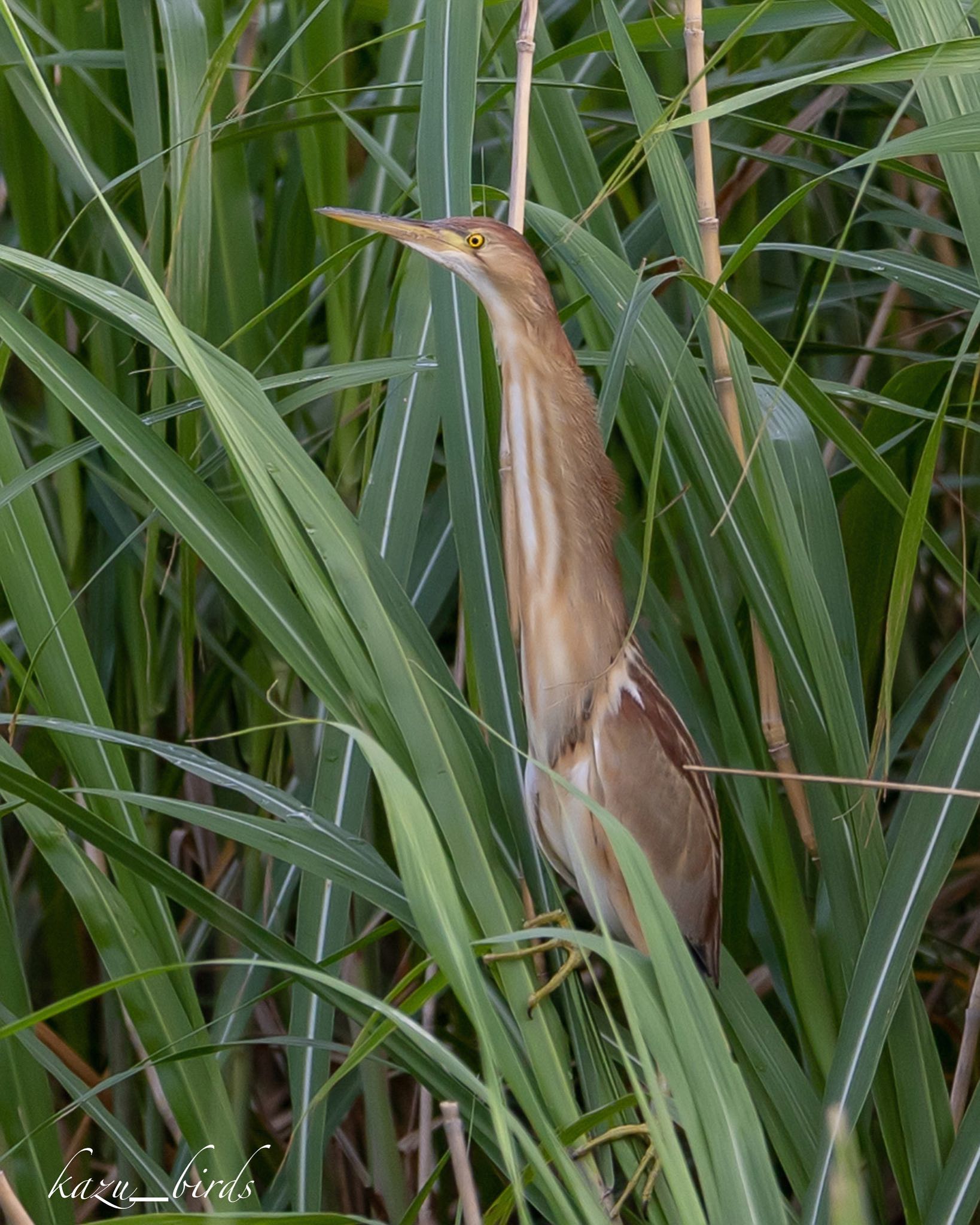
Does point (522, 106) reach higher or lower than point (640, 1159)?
higher

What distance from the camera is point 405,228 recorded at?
83cm

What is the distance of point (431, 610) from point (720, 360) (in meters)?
0.31

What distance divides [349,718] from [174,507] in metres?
0.15

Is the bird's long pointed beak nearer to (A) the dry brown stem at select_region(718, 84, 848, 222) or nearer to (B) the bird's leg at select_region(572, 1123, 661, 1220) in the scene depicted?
(A) the dry brown stem at select_region(718, 84, 848, 222)

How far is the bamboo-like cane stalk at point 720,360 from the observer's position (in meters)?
0.83

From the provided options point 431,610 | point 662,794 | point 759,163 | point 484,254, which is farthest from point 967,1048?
point 759,163

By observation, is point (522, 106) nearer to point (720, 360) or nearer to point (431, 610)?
point (720, 360)

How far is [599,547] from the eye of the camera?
0.90 metres

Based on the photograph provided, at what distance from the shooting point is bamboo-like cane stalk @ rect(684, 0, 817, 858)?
0.83 metres

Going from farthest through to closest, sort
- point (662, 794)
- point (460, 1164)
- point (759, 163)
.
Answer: point (759, 163)
point (662, 794)
point (460, 1164)

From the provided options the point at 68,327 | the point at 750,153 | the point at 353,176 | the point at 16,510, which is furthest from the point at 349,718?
the point at 353,176

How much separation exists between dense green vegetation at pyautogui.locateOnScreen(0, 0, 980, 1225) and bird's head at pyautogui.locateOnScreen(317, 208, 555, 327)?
22mm

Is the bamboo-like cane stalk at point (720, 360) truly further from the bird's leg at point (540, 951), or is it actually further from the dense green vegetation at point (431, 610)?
the bird's leg at point (540, 951)

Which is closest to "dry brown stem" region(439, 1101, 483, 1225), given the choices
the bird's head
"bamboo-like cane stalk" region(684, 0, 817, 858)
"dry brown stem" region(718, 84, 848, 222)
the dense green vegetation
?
the dense green vegetation
